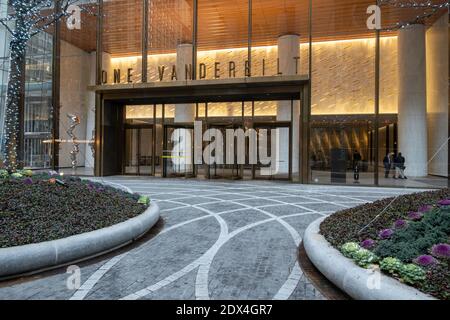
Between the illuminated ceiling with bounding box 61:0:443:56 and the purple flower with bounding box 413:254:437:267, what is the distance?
15244 millimetres

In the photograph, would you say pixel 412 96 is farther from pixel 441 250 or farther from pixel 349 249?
pixel 349 249

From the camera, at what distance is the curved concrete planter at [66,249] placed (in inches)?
170

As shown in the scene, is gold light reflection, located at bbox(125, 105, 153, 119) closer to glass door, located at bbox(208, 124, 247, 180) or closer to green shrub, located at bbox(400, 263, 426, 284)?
glass door, located at bbox(208, 124, 247, 180)

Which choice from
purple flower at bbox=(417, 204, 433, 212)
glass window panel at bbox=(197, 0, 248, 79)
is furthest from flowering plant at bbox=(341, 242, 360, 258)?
glass window panel at bbox=(197, 0, 248, 79)

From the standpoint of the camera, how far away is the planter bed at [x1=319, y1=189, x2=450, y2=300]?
3.52 m

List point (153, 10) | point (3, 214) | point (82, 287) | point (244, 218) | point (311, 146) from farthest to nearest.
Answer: point (153, 10) < point (311, 146) < point (244, 218) < point (3, 214) < point (82, 287)

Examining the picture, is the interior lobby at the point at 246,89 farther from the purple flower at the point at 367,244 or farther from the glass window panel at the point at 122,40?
the purple flower at the point at 367,244

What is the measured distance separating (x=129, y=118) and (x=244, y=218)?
1364 centimetres

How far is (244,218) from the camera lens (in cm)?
832

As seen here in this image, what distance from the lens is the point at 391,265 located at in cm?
374

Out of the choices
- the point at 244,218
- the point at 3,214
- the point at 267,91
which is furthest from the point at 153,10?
the point at 3,214

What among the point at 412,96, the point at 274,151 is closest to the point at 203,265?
the point at 274,151
